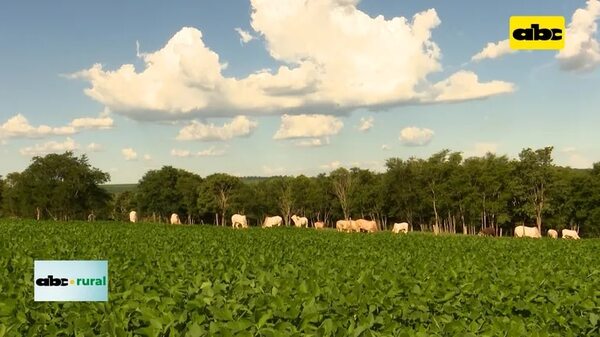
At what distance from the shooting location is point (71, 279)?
5.63 meters

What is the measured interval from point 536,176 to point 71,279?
9405cm

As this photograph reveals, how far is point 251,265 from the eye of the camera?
15.3m

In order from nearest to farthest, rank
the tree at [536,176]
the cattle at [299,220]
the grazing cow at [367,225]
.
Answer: the grazing cow at [367,225] → the cattle at [299,220] → the tree at [536,176]

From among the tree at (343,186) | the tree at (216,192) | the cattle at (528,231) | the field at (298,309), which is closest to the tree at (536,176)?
the cattle at (528,231)

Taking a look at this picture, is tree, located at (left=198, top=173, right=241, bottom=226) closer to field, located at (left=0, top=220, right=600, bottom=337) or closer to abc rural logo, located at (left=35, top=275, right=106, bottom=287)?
field, located at (left=0, top=220, right=600, bottom=337)

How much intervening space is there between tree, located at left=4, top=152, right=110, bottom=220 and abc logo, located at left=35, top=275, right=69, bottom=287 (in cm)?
10324

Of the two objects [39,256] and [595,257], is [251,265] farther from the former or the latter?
[595,257]

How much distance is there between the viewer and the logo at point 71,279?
5.54 meters

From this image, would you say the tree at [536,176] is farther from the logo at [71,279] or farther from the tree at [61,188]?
the logo at [71,279]

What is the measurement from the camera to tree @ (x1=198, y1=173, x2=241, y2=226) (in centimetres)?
11819

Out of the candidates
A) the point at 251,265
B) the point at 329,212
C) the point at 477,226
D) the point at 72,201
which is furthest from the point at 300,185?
the point at 251,265

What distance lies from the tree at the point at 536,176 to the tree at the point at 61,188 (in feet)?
247

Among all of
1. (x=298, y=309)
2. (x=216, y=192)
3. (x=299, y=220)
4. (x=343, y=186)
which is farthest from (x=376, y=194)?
(x=298, y=309)

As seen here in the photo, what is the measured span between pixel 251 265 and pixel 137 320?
31.0ft
